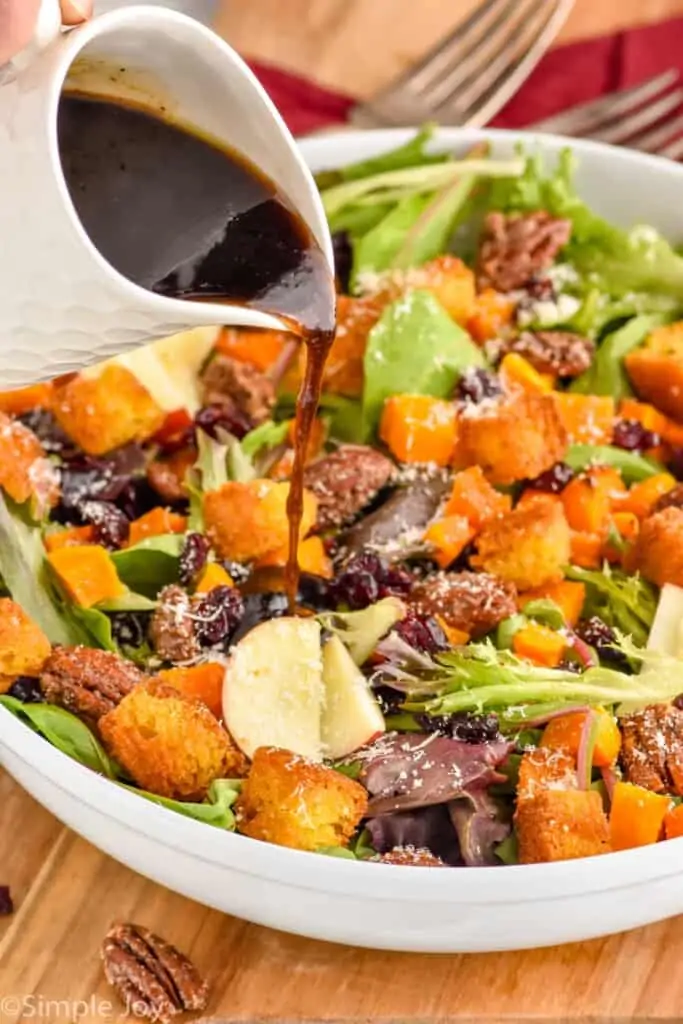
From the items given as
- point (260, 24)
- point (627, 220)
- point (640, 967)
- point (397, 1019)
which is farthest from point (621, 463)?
point (260, 24)

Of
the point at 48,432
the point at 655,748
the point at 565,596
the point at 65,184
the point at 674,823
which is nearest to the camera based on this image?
the point at 65,184

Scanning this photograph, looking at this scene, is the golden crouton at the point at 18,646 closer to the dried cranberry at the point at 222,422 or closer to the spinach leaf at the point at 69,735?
the spinach leaf at the point at 69,735

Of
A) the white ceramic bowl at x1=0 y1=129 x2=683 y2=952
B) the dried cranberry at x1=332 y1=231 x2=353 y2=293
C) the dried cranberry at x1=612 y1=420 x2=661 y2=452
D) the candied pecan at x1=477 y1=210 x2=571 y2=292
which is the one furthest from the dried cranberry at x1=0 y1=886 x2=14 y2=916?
the candied pecan at x1=477 y1=210 x2=571 y2=292

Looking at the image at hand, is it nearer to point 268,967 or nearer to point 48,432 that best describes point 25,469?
point 48,432

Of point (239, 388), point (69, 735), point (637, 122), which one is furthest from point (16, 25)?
point (637, 122)

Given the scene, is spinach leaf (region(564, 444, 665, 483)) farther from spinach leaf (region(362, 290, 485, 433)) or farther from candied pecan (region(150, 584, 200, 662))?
candied pecan (region(150, 584, 200, 662))

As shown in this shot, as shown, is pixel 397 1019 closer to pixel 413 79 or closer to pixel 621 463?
pixel 621 463

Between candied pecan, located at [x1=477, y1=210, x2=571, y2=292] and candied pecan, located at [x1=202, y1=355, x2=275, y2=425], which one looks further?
candied pecan, located at [x1=477, y1=210, x2=571, y2=292]
